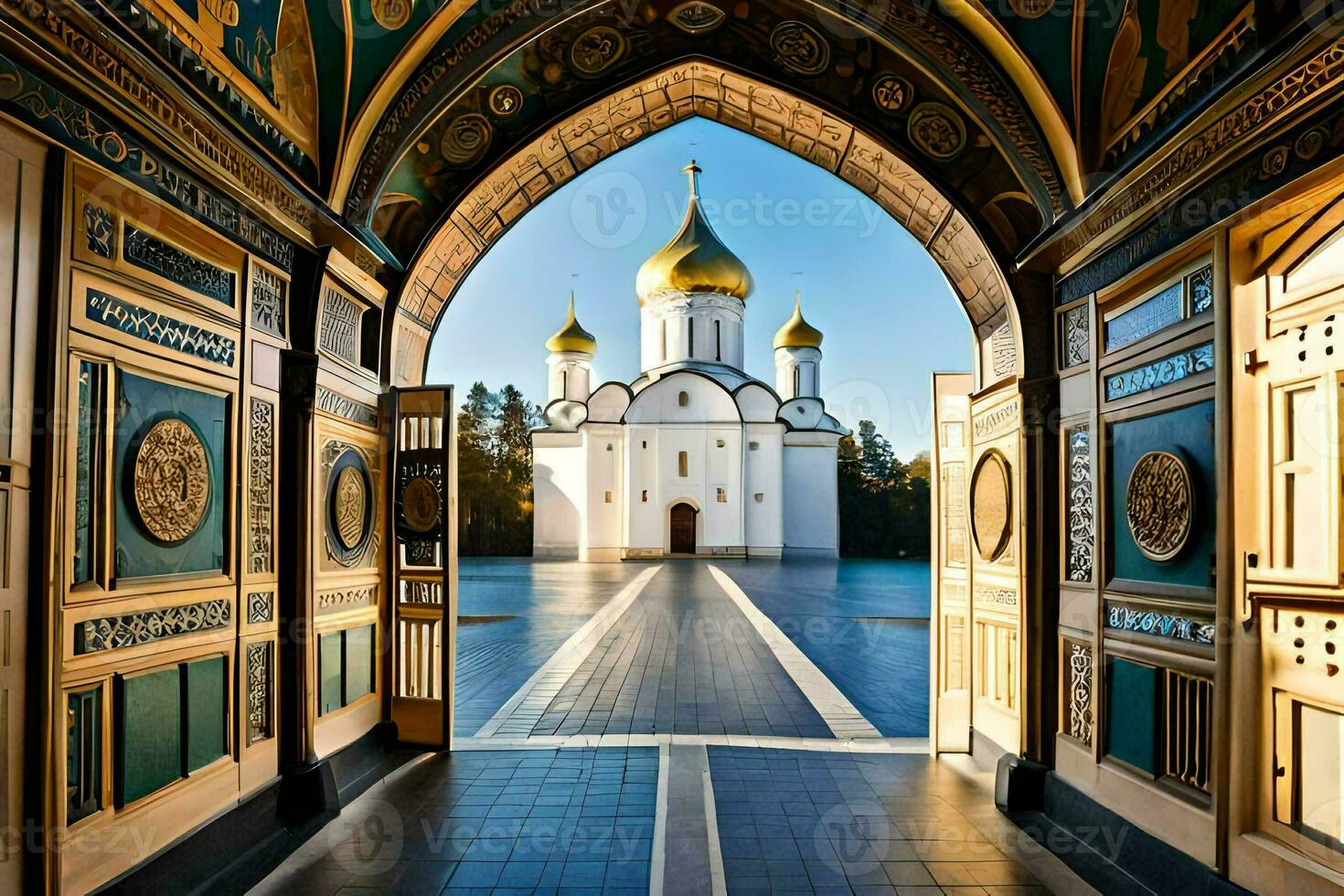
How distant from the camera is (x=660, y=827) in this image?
417 cm

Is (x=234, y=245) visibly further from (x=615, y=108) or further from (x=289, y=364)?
(x=615, y=108)

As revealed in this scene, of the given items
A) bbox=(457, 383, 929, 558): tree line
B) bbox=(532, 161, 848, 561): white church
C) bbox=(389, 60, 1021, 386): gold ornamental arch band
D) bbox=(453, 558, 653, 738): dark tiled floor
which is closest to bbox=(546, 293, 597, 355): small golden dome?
bbox=(532, 161, 848, 561): white church

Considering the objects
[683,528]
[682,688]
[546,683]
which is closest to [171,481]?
[546,683]

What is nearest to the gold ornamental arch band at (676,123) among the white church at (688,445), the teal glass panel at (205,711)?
the teal glass panel at (205,711)

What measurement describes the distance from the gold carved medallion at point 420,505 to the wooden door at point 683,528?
2280cm

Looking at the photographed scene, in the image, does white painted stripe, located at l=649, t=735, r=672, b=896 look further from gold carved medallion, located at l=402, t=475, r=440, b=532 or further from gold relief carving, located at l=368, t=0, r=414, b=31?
gold relief carving, located at l=368, t=0, r=414, b=31

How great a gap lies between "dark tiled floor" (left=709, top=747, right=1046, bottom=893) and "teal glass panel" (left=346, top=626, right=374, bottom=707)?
7.05 feet

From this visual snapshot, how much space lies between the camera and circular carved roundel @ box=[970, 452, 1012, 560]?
4824 millimetres

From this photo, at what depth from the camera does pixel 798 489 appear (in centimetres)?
2986

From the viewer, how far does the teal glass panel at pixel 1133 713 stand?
359 centimetres

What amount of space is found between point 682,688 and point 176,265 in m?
5.38

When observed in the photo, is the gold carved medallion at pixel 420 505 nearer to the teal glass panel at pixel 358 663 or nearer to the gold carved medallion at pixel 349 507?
the gold carved medallion at pixel 349 507

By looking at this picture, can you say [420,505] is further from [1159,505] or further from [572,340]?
[572,340]

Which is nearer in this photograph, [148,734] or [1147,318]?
[148,734]
